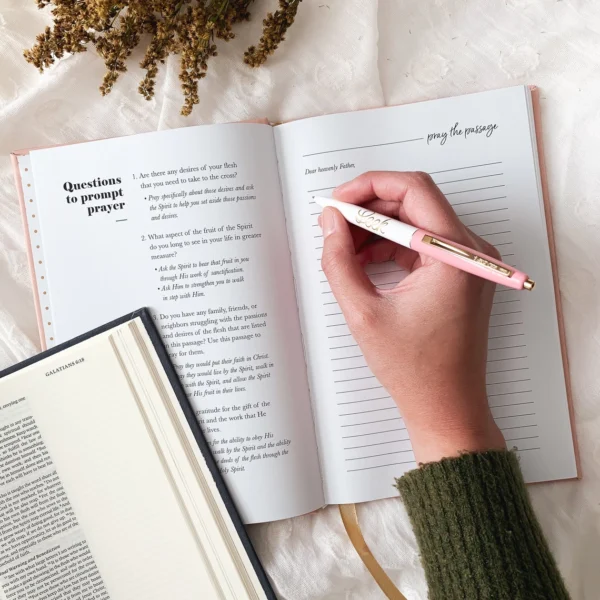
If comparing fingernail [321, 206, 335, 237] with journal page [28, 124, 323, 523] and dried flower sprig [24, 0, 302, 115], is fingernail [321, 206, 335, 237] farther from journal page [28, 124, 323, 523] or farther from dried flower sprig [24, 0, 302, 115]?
dried flower sprig [24, 0, 302, 115]

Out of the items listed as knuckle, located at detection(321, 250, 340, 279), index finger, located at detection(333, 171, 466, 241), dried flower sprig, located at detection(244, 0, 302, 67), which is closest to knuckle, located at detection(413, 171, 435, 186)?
index finger, located at detection(333, 171, 466, 241)

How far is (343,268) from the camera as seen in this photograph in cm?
64

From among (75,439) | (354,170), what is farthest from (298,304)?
(75,439)

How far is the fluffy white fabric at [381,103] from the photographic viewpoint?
2.35 ft

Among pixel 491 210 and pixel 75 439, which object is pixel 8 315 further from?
pixel 491 210

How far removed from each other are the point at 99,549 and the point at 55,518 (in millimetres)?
60

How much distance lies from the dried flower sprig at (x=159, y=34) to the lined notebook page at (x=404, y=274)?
108 millimetres

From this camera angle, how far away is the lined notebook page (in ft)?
2.32

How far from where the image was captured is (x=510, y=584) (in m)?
0.60

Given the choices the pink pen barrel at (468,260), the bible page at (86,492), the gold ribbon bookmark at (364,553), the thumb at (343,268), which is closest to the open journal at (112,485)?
the bible page at (86,492)

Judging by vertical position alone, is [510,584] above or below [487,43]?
below

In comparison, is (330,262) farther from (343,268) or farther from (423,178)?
(423,178)

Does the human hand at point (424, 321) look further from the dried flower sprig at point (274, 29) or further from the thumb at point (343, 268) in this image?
the dried flower sprig at point (274, 29)

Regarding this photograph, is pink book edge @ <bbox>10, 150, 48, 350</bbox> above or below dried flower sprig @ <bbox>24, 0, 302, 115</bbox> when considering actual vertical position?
below
